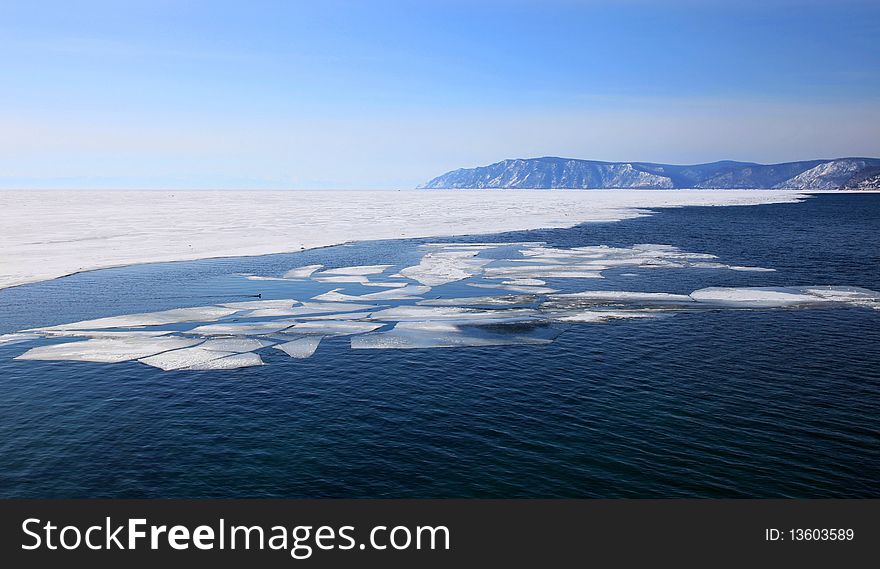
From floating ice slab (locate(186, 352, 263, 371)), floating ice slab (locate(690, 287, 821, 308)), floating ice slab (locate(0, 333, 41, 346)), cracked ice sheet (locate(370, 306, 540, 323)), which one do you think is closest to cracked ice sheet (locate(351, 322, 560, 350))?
cracked ice sheet (locate(370, 306, 540, 323))

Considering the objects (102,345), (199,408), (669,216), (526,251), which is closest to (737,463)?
(199,408)

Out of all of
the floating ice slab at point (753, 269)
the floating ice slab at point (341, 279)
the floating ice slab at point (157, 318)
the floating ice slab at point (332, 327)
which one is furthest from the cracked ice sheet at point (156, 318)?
the floating ice slab at point (753, 269)

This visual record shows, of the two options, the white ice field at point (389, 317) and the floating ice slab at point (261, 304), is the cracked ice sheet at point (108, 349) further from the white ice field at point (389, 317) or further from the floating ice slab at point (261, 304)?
the floating ice slab at point (261, 304)

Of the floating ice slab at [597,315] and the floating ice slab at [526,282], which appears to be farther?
the floating ice slab at [526,282]

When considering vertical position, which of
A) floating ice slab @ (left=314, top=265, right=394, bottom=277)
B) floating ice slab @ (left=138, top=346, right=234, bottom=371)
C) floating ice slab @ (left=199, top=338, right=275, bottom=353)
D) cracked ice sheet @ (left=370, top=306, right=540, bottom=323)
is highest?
floating ice slab @ (left=314, top=265, right=394, bottom=277)

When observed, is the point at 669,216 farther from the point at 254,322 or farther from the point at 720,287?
the point at 254,322

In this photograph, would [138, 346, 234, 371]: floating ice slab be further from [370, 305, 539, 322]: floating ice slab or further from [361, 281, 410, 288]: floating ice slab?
[361, 281, 410, 288]: floating ice slab

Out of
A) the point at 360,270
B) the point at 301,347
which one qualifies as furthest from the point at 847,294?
the point at 360,270
